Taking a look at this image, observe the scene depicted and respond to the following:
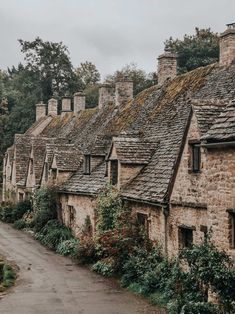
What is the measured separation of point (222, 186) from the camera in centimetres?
1364

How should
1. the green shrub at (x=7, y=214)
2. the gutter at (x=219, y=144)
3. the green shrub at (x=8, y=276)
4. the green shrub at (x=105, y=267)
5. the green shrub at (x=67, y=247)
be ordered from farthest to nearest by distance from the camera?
1. the green shrub at (x=7, y=214)
2. the green shrub at (x=67, y=247)
3. the green shrub at (x=105, y=267)
4. the green shrub at (x=8, y=276)
5. the gutter at (x=219, y=144)

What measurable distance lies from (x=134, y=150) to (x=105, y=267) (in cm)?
571

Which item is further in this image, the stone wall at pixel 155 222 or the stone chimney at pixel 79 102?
the stone chimney at pixel 79 102

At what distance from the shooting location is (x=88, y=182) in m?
29.9

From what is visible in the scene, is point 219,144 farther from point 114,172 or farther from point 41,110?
point 41,110

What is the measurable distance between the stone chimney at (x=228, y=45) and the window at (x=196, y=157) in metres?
8.62

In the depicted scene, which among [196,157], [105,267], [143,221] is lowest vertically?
[105,267]

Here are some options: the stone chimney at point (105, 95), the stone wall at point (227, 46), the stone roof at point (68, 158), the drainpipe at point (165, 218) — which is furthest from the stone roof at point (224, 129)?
the stone chimney at point (105, 95)

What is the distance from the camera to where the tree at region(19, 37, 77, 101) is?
79.0 meters

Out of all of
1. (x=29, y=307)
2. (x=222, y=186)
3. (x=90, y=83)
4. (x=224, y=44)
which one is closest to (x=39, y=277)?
(x=29, y=307)

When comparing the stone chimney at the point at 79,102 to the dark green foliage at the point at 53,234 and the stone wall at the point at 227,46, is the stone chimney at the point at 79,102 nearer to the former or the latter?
the dark green foliage at the point at 53,234

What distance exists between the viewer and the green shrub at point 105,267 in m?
21.7

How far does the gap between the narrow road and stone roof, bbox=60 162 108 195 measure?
3.96 m

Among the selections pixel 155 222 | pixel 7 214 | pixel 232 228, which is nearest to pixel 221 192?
pixel 232 228
